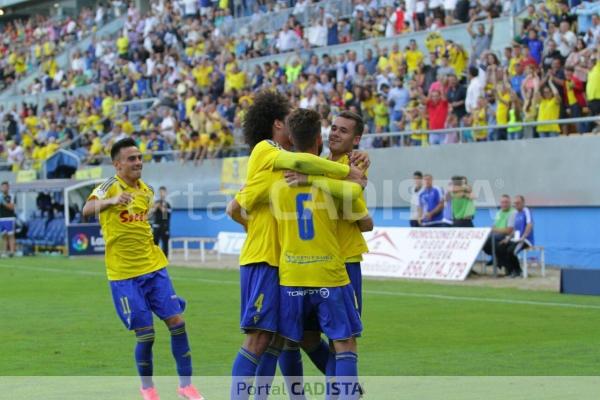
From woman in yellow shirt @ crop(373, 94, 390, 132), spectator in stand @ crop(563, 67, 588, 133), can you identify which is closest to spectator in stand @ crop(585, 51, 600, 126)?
spectator in stand @ crop(563, 67, 588, 133)

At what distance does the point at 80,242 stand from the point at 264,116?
82.7ft

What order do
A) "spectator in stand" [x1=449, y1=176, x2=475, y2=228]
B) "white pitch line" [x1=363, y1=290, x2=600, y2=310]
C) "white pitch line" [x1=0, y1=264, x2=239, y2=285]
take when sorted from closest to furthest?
1. "white pitch line" [x1=363, y1=290, x2=600, y2=310]
2. "white pitch line" [x1=0, y1=264, x2=239, y2=285]
3. "spectator in stand" [x1=449, y1=176, x2=475, y2=228]

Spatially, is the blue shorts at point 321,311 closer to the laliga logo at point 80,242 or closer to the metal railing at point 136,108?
the laliga logo at point 80,242

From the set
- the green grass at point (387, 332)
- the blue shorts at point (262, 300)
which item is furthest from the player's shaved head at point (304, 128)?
the green grass at point (387, 332)

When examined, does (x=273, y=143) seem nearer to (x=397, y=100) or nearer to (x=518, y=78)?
(x=518, y=78)

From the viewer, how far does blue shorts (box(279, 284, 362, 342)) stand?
25.4 ft

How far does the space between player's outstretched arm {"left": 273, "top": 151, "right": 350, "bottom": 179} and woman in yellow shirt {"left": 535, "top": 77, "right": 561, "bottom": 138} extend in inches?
645

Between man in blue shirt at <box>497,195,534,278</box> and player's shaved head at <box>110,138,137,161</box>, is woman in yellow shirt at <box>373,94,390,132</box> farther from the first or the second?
player's shaved head at <box>110,138,137,161</box>

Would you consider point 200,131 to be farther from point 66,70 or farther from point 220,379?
point 220,379

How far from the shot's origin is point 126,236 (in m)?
9.97

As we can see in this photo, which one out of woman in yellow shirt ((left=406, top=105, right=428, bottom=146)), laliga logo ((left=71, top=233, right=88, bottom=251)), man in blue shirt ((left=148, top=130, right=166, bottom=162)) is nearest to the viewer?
woman in yellow shirt ((left=406, top=105, right=428, bottom=146))

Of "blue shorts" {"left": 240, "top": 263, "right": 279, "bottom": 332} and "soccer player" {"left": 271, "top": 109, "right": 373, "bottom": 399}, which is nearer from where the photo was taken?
"soccer player" {"left": 271, "top": 109, "right": 373, "bottom": 399}

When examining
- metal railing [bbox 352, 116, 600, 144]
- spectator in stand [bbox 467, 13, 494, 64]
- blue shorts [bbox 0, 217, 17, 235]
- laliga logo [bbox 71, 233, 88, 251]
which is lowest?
laliga logo [bbox 71, 233, 88, 251]

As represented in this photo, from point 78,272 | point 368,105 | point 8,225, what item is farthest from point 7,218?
point 368,105
